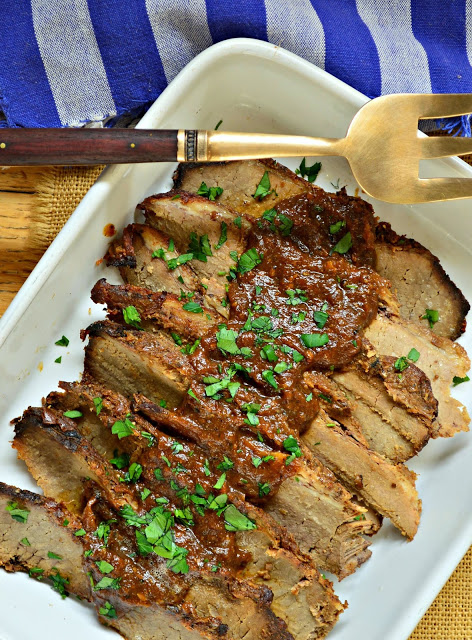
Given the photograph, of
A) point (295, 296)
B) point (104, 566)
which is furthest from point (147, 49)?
point (104, 566)

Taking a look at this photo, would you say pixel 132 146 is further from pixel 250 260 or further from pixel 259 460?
pixel 259 460

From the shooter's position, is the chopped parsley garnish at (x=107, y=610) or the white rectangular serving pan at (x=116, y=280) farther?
the white rectangular serving pan at (x=116, y=280)

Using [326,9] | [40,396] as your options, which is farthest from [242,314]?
[326,9]

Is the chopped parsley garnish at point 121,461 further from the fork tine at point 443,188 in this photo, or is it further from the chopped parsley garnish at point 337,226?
the fork tine at point 443,188

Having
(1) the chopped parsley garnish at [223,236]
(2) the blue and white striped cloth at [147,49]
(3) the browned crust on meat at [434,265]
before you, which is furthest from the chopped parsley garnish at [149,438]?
(2) the blue and white striped cloth at [147,49]

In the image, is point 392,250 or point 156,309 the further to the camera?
point 392,250
